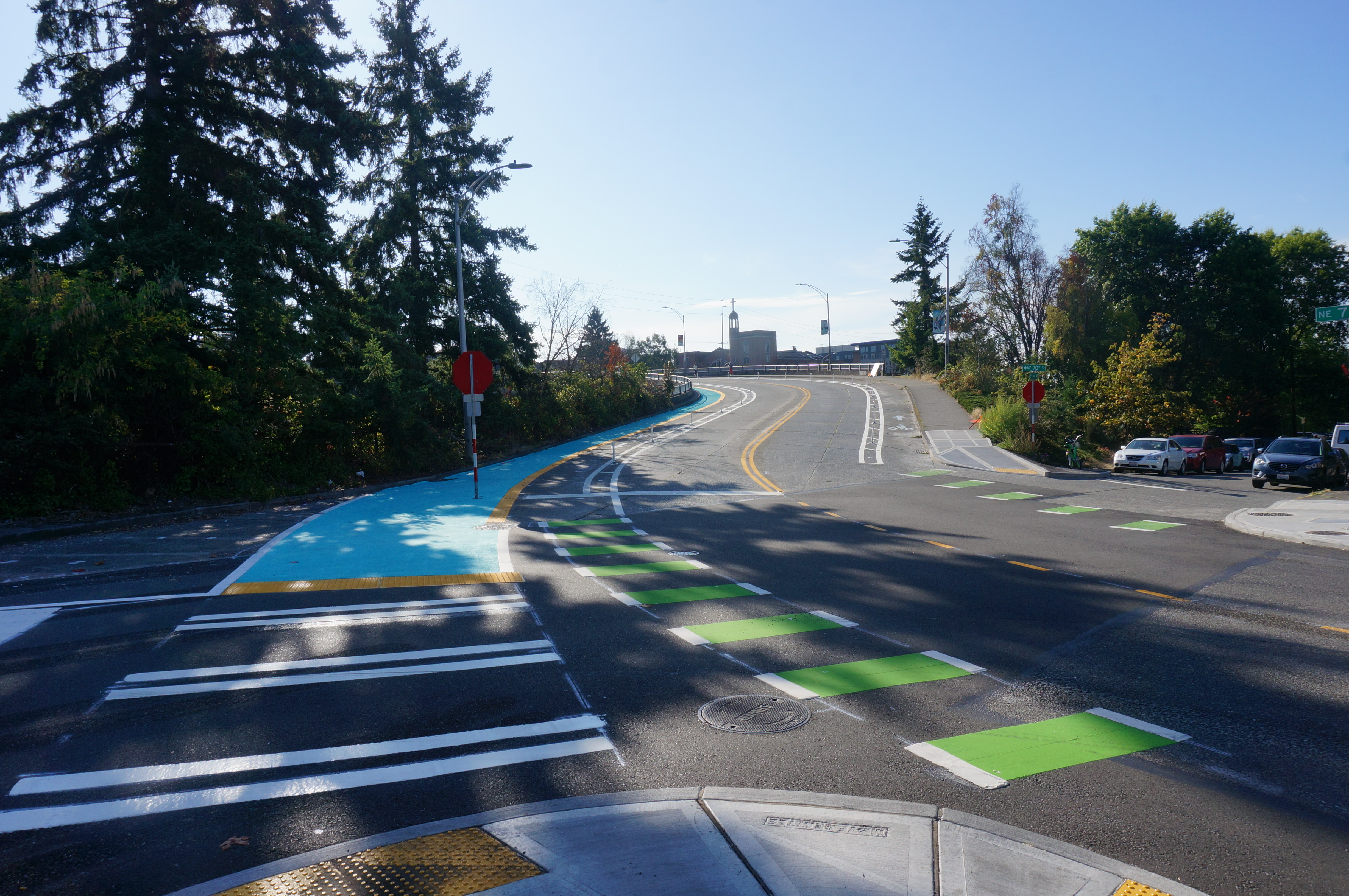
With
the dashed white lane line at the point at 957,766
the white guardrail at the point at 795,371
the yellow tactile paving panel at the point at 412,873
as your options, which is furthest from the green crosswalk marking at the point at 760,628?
the white guardrail at the point at 795,371

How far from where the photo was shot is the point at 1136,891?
3.33 metres

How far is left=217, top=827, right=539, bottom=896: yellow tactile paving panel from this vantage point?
132 inches

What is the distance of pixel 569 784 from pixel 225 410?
15304mm

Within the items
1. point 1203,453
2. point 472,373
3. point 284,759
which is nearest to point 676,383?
point 1203,453

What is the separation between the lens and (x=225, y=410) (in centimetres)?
1658

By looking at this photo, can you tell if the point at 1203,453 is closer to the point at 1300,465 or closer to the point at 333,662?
the point at 1300,465

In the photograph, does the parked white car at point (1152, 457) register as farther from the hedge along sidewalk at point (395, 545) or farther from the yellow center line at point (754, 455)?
the hedge along sidewalk at point (395, 545)

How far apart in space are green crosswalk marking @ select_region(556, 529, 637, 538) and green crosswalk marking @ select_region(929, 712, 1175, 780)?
9022 millimetres

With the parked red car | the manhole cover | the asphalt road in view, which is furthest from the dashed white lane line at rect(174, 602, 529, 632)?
the parked red car

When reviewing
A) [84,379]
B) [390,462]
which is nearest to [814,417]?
[390,462]


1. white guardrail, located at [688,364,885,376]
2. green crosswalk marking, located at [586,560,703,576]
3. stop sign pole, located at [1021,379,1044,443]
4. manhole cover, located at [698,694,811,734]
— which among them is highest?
white guardrail, located at [688,364,885,376]

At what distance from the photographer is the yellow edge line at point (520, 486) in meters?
15.9

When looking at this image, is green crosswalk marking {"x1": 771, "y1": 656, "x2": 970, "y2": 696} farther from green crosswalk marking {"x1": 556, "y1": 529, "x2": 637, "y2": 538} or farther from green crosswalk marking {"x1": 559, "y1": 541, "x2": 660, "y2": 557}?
green crosswalk marking {"x1": 556, "y1": 529, "x2": 637, "y2": 538}

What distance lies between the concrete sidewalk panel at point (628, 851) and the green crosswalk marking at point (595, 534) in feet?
31.1
